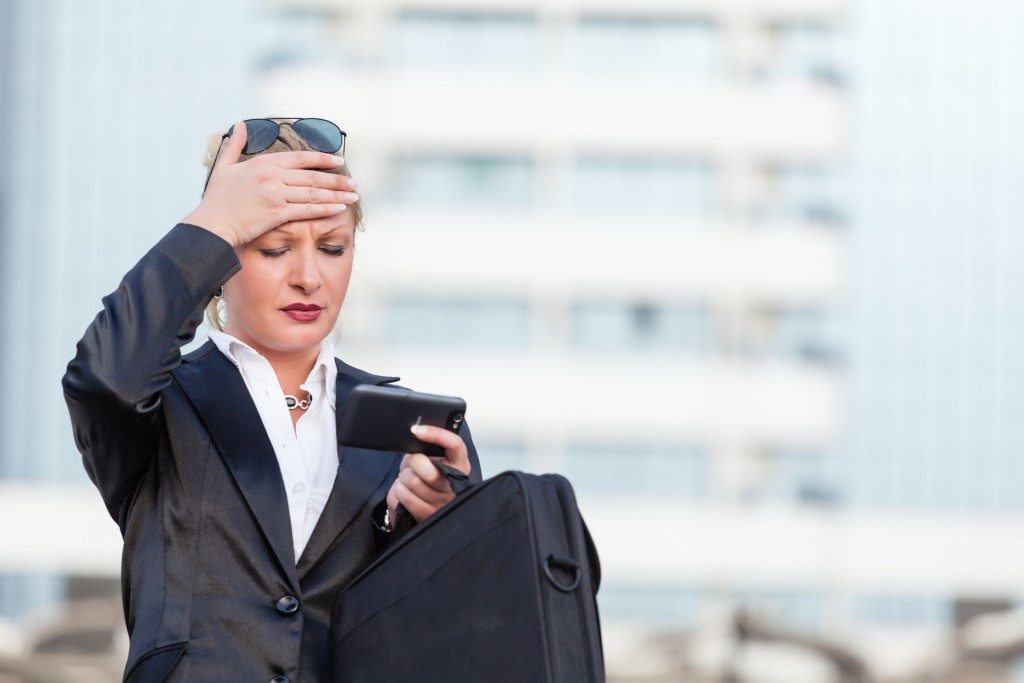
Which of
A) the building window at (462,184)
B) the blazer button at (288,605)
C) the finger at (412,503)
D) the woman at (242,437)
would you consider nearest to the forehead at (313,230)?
the woman at (242,437)

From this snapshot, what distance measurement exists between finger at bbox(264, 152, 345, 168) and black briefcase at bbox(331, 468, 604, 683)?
465 mm

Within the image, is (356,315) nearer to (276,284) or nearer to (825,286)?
(825,286)

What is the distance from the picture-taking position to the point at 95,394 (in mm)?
1642

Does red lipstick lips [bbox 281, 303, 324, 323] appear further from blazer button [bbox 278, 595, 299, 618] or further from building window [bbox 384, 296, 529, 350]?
building window [bbox 384, 296, 529, 350]

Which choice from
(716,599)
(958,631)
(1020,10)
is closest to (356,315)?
(716,599)

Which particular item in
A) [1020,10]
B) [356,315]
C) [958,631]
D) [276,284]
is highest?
[1020,10]

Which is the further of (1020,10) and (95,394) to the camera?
(1020,10)

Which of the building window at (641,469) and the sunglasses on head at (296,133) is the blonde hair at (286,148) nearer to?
the sunglasses on head at (296,133)

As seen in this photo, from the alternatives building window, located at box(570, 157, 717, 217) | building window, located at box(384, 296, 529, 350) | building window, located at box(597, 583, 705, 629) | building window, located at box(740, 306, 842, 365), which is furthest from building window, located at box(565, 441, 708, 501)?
building window, located at box(570, 157, 717, 217)

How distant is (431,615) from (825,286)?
33.1 metres

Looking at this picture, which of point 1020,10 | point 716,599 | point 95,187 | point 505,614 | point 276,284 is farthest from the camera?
point 1020,10

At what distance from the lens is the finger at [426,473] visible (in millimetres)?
1801

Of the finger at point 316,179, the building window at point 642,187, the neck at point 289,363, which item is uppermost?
the building window at point 642,187

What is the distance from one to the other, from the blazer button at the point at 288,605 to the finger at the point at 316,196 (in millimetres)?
489
